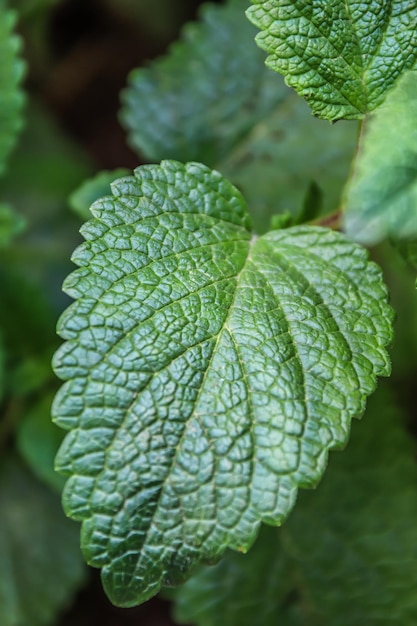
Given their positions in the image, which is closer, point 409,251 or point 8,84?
point 409,251

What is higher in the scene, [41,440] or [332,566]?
[41,440]

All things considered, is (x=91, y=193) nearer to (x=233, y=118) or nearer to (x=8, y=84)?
(x=8, y=84)

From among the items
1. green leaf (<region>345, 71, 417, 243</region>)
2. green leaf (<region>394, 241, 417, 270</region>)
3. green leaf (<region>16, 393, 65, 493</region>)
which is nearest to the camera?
green leaf (<region>345, 71, 417, 243</region>)

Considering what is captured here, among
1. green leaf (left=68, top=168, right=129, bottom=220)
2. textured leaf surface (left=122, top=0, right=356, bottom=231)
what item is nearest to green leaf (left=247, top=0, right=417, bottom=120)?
green leaf (left=68, top=168, right=129, bottom=220)

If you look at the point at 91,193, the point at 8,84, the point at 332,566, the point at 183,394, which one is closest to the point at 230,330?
the point at 183,394

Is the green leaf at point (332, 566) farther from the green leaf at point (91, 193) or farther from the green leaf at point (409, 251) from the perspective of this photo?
the green leaf at point (91, 193)

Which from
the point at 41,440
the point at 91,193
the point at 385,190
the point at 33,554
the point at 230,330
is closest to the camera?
the point at 385,190

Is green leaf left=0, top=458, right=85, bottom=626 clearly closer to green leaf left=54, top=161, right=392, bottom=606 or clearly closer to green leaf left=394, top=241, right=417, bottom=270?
green leaf left=54, top=161, right=392, bottom=606
